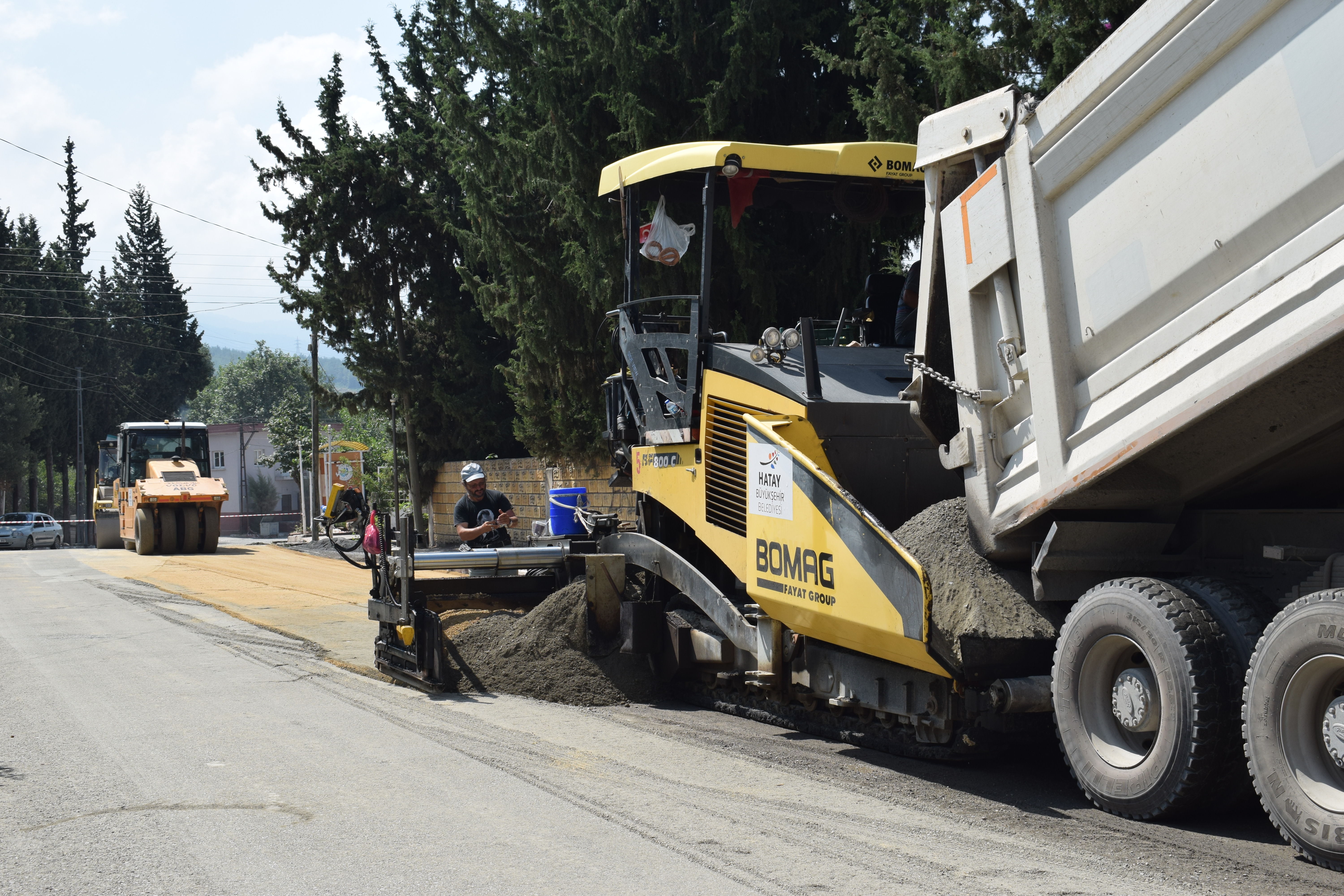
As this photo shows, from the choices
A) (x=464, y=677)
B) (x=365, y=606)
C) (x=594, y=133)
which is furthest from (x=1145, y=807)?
(x=594, y=133)

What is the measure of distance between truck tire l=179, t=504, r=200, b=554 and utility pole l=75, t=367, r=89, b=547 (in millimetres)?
34191

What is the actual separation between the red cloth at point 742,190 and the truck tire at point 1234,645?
3795 mm

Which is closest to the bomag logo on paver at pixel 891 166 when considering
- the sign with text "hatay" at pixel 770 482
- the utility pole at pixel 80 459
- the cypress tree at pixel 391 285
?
the sign with text "hatay" at pixel 770 482

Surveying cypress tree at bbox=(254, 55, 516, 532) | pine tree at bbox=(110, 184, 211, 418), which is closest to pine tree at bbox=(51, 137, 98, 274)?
pine tree at bbox=(110, 184, 211, 418)

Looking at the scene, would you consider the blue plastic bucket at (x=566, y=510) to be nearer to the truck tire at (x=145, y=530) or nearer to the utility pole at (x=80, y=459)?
the truck tire at (x=145, y=530)

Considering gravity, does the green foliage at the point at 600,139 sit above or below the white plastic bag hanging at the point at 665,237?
above

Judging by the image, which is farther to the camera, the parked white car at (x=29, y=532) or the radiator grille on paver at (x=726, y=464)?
the parked white car at (x=29, y=532)

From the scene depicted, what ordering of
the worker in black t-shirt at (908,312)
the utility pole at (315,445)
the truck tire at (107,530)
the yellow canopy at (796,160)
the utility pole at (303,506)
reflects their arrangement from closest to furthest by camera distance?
the worker in black t-shirt at (908,312), the yellow canopy at (796,160), the truck tire at (107,530), the utility pole at (315,445), the utility pole at (303,506)

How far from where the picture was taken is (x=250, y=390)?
12769 cm

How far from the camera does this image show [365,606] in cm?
1445

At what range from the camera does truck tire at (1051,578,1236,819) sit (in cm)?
456

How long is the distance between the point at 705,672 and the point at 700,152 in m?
3.38

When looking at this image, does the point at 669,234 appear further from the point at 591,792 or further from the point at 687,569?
the point at 591,792

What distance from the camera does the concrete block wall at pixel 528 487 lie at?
68.4ft
